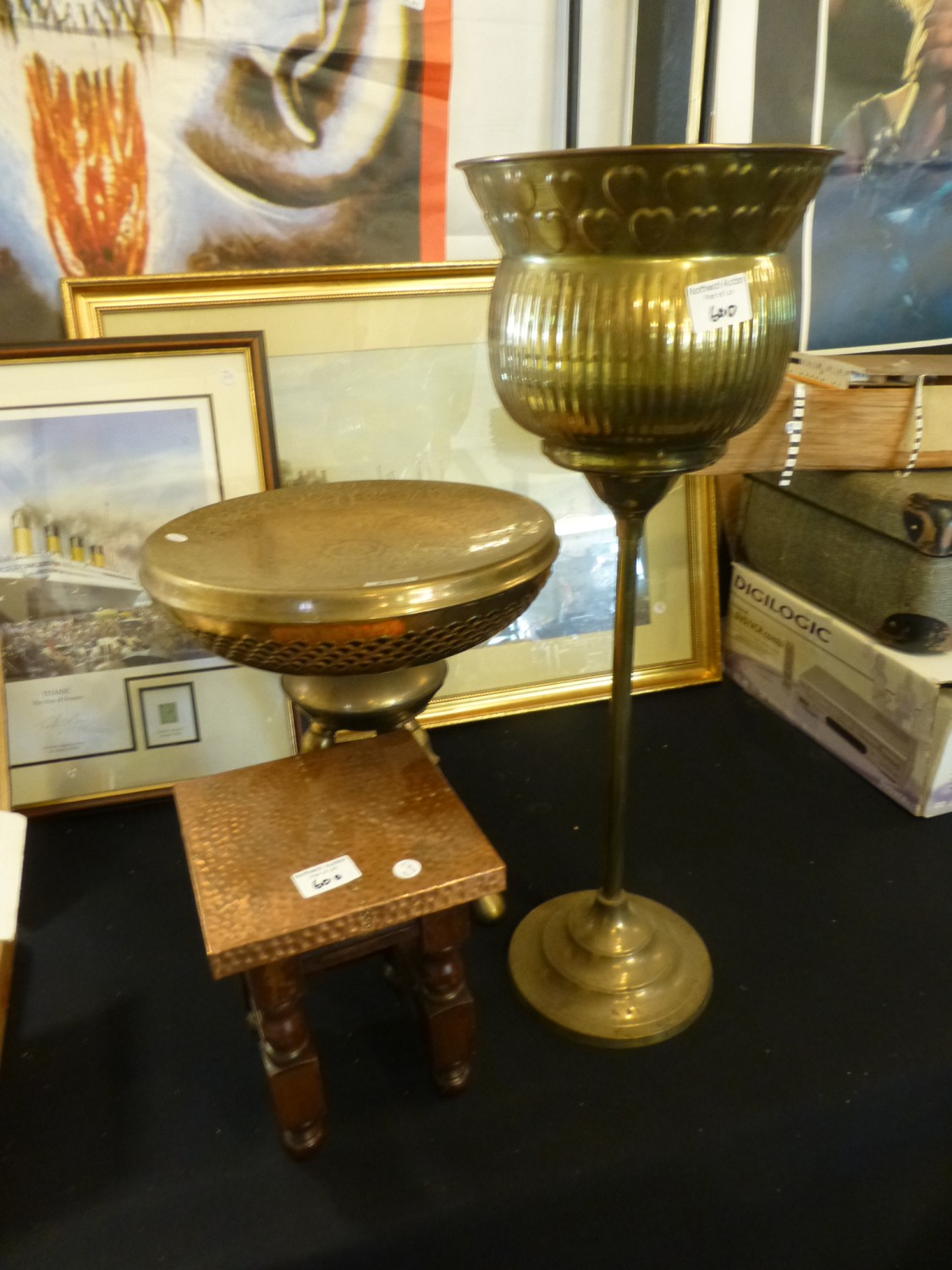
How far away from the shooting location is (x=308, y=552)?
0.69 m

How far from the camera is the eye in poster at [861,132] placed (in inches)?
42.9

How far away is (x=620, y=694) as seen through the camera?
0.72 m

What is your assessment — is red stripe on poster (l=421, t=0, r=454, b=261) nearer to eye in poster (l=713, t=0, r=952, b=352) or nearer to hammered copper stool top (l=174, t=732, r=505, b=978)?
eye in poster (l=713, t=0, r=952, b=352)

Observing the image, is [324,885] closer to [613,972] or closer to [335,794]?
[335,794]

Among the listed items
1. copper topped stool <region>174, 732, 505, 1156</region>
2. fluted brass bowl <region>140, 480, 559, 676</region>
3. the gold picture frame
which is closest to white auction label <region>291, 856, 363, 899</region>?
copper topped stool <region>174, 732, 505, 1156</region>

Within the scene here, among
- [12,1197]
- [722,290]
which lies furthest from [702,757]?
[12,1197]

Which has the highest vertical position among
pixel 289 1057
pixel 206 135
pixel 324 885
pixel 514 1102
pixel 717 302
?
pixel 206 135

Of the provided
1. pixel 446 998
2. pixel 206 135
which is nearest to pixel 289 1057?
pixel 446 998

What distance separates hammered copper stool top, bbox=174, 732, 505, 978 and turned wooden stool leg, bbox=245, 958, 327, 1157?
34 millimetres

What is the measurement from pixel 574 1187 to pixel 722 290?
2.01 feet

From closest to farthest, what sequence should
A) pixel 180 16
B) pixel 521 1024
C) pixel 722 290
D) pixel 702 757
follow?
1. pixel 722 290
2. pixel 521 1024
3. pixel 180 16
4. pixel 702 757

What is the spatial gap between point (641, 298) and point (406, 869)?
0.39 m

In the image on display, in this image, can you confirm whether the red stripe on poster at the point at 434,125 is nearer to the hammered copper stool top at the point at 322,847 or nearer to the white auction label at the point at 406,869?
the hammered copper stool top at the point at 322,847

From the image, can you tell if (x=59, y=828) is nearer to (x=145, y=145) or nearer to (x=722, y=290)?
(x=145, y=145)
